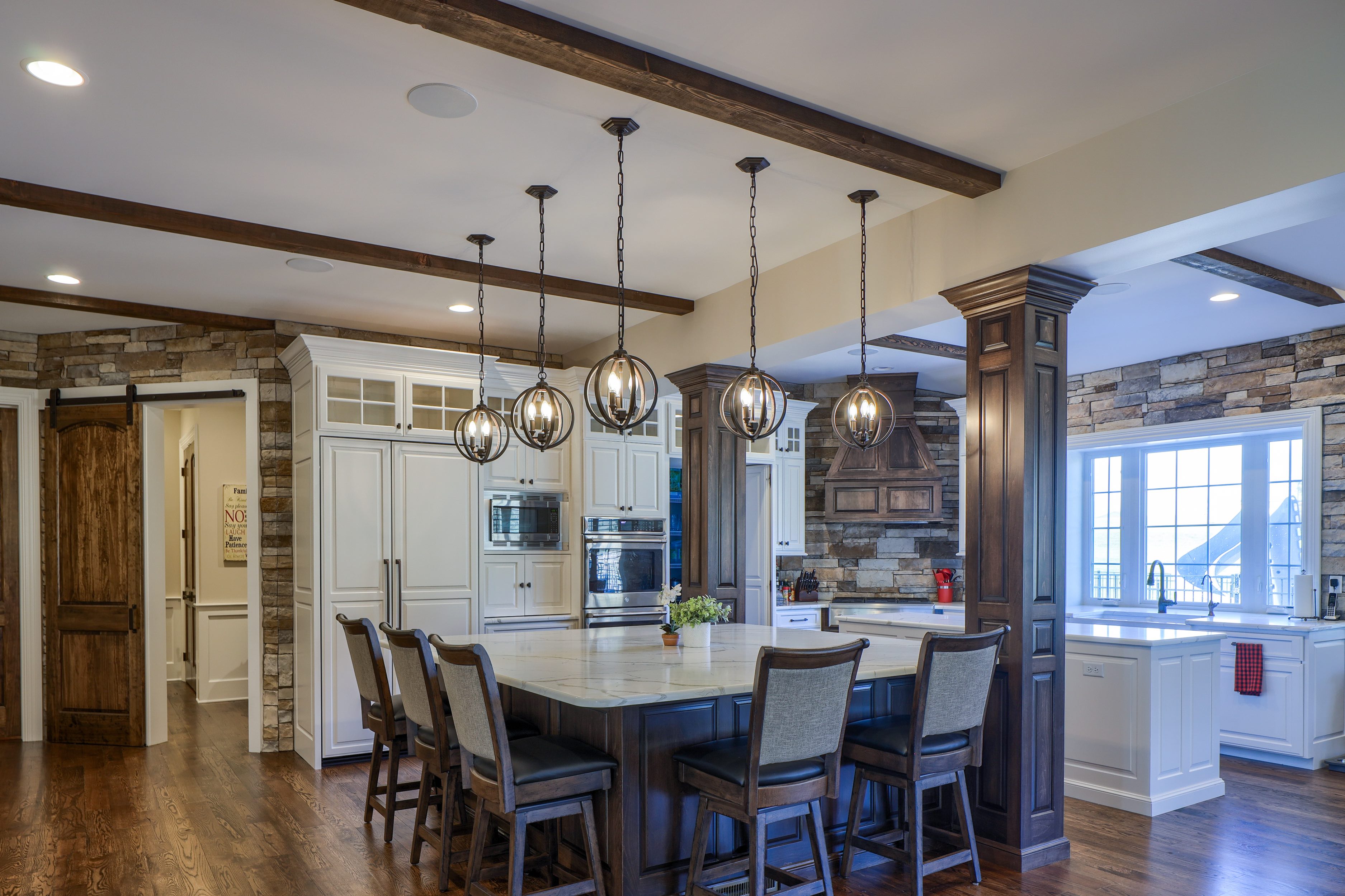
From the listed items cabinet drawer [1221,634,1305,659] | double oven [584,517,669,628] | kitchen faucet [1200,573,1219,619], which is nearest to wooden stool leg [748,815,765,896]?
double oven [584,517,669,628]

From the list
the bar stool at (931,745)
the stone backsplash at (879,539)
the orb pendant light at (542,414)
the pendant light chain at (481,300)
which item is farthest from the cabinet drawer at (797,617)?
the bar stool at (931,745)

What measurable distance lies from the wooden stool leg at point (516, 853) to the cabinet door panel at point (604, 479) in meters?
3.54

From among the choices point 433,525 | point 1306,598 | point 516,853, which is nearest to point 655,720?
point 516,853

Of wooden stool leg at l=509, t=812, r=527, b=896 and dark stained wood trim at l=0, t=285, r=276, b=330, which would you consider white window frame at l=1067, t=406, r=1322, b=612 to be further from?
dark stained wood trim at l=0, t=285, r=276, b=330

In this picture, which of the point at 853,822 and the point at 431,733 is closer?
the point at 853,822

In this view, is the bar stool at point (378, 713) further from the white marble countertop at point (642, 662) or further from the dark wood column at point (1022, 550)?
the dark wood column at point (1022, 550)

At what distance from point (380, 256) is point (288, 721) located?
309 centimetres

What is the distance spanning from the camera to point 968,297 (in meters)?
3.82

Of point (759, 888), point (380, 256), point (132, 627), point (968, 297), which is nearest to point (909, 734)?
point (759, 888)

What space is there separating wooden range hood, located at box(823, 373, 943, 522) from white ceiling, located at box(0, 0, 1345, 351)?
11.0 feet

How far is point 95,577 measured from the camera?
19.6 ft

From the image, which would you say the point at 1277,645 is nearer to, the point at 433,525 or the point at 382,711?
the point at 382,711

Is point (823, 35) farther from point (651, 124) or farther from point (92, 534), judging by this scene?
point (92, 534)

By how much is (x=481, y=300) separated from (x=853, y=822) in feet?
10.4
